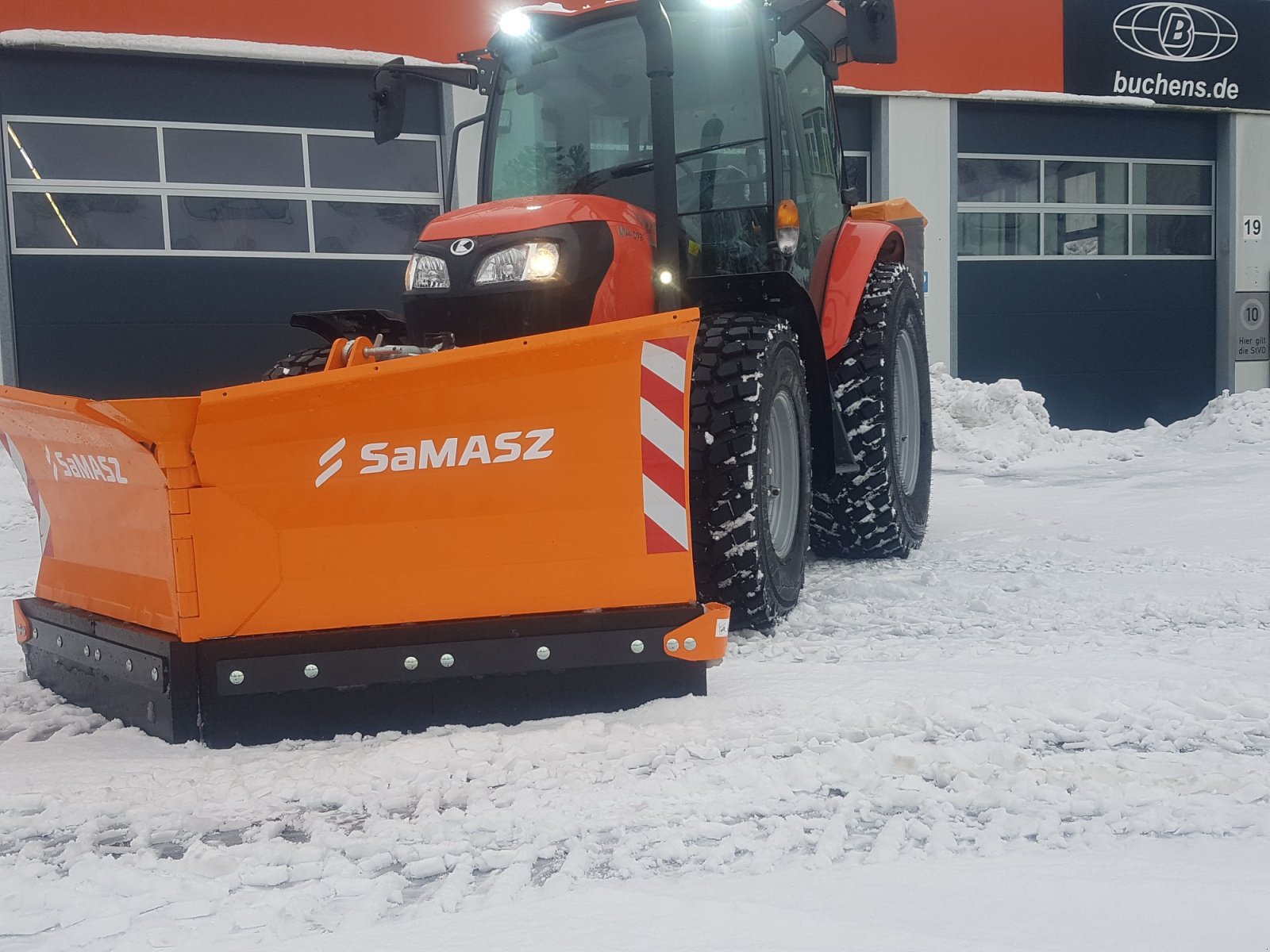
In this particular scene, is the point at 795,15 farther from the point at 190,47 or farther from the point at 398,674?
the point at 190,47

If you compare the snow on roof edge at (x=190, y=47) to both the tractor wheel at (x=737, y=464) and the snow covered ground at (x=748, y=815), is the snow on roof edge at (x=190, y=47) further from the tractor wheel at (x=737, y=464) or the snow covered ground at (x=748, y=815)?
the snow covered ground at (x=748, y=815)

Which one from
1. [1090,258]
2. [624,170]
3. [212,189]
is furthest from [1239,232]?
[624,170]

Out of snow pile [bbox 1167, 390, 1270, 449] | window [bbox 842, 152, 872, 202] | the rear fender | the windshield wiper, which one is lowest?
snow pile [bbox 1167, 390, 1270, 449]

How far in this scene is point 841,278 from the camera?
4.78 metres

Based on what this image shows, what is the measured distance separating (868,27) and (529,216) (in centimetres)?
129

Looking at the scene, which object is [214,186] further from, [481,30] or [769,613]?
[769,613]

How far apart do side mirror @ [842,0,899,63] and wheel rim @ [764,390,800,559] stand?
45.4 inches

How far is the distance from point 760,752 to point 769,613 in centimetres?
103

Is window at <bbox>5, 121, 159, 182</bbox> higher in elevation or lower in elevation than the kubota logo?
higher

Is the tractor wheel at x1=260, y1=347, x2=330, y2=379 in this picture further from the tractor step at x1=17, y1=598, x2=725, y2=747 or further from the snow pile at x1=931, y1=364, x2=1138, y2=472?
the snow pile at x1=931, y1=364, x2=1138, y2=472

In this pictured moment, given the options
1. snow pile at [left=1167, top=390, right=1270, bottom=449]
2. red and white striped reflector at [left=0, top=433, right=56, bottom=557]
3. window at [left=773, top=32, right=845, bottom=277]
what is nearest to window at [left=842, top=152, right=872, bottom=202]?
snow pile at [left=1167, top=390, right=1270, bottom=449]

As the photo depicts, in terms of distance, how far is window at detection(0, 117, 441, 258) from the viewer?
9.31 metres

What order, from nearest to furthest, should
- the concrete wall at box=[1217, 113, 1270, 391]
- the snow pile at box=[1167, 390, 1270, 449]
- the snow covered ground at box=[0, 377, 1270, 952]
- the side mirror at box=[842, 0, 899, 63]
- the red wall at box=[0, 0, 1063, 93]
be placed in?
the snow covered ground at box=[0, 377, 1270, 952] < the side mirror at box=[842, 0, 899, 63] < the red wall at box=[0, 0, 1063, 93] < the snow pile at box=[1167, 390, 1270, 449] < the concrete wall at box=[1217, 113, 1270, 391]

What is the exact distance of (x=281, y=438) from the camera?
8.96ft
